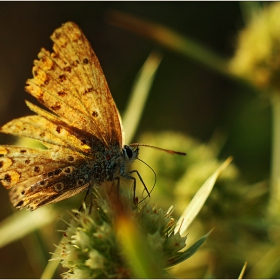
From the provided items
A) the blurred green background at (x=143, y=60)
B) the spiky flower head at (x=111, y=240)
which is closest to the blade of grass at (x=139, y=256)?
the spiky flower head at (x=111, y=240)

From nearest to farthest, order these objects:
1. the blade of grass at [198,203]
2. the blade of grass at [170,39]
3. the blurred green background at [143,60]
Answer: the blade of grass at [198,203] → the blade of grass at [170,39] → the blurred green background at [143,60]

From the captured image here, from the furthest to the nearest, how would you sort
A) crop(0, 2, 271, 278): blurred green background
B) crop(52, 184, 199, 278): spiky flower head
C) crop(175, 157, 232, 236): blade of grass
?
crop(0, 2, 271, 278): blurred green background
crop(175, 157, 232, 236): blade of grass
crop(52, 184, 199, 278): spiky flower head

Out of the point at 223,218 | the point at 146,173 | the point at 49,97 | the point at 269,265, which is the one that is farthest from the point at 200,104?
the point at 49,97

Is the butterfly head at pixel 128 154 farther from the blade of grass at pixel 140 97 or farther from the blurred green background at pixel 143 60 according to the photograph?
the blurred green background at pixel 143 60

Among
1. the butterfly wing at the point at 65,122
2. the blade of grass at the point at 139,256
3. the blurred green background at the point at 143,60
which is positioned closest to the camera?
the blade of grass at the point at 139,256

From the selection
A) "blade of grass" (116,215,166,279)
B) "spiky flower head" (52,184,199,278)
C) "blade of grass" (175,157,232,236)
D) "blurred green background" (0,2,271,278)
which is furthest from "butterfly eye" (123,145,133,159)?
"blurred green background" (0,2,271,278)

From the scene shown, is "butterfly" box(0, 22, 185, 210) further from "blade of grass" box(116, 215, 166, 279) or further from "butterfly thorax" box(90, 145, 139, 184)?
"blade of grass" box(116, 215, 166, 279)

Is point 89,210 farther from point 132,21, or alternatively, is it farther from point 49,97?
point 132,21
